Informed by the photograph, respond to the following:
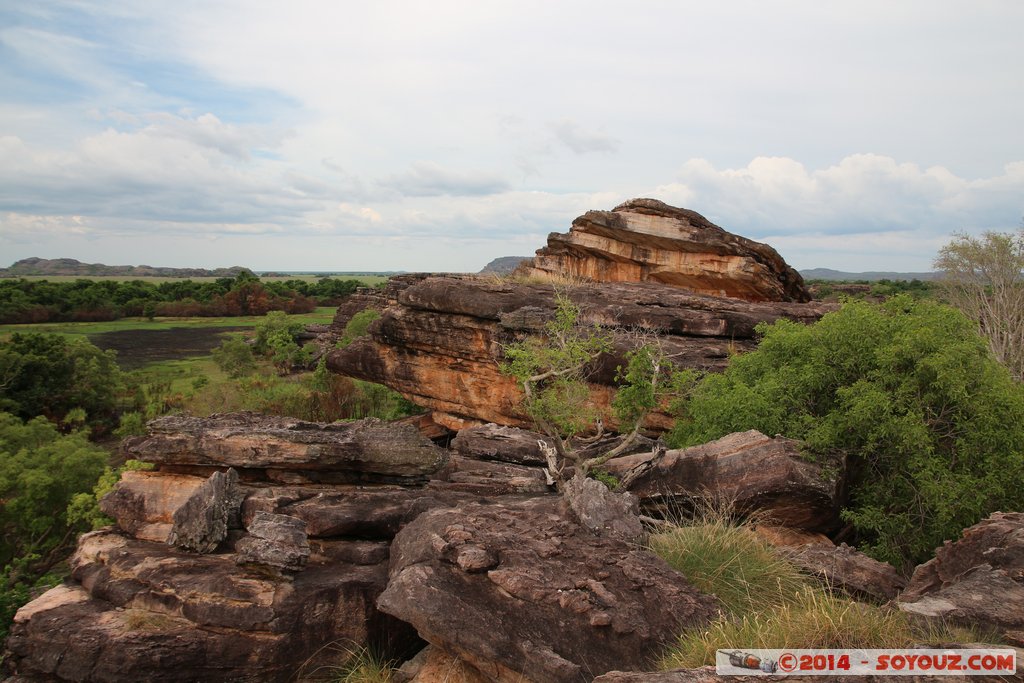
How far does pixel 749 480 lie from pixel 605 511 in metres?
2.72

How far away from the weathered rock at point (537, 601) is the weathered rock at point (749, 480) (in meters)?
3.02

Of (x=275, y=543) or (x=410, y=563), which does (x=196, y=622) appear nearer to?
(x=275, y=543)

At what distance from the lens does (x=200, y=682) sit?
6.46 m

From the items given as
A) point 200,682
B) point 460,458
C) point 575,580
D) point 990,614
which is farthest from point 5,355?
point 990,614

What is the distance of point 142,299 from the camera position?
96.9m

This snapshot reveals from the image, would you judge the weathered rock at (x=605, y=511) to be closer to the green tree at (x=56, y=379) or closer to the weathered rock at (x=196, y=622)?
the weathered rock at (x=196, y=622)

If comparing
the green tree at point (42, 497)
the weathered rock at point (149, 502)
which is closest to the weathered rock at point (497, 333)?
the green tree at point (42, 497)

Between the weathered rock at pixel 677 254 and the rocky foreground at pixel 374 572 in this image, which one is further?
the weathered rock at pixel 677 254

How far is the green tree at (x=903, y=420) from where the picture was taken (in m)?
9.19

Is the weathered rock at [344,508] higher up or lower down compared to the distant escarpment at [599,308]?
lower down

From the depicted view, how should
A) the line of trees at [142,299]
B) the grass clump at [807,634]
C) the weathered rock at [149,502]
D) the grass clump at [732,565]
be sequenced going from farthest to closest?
1. the line of trees at [142,299]
2. the weathered rock at [149,502]
3. the grass clump at [732,565]
4. the grass clump at [807,634]

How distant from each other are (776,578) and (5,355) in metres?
43.6

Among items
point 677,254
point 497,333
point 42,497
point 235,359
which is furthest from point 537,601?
point 235,359

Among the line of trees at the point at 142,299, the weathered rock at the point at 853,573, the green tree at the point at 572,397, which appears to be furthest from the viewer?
the line of trees at the point at 142,299
